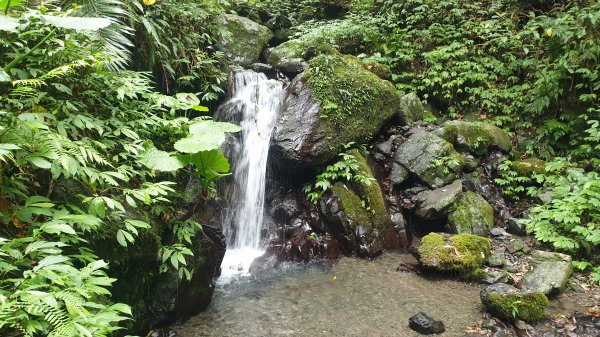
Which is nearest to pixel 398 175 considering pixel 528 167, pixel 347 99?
pixel 347 99

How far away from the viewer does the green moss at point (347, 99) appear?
22.7ft

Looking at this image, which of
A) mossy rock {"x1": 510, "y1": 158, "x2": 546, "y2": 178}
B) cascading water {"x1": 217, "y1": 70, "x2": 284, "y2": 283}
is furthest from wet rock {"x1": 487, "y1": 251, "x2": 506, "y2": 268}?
cascading water {"x1": 217, "y1": 70, "x2": 284, "y2": 283}

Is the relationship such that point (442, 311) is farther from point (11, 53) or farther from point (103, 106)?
point (11, 53)

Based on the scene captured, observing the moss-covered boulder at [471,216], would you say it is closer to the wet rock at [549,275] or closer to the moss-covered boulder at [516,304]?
the wet rock at [549,275]

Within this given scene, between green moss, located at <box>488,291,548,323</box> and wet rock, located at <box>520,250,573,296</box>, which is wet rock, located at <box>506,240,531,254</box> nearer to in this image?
wet rock, located at <box>520,250,573,296</box>

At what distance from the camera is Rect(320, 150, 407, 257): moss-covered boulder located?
6250 millimetres

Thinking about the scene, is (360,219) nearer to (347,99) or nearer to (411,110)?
(347,99)

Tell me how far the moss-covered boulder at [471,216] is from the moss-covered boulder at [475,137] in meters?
1.28

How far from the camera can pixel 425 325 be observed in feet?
13.3

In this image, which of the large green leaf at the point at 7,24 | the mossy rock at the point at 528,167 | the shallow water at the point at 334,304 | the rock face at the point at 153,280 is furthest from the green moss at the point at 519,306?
the large green leaf at the point at 7,24

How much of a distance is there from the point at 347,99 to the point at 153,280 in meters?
4.82

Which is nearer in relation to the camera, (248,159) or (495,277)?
(495,277)

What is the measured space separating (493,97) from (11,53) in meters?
8.91

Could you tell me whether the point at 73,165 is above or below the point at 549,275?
above
